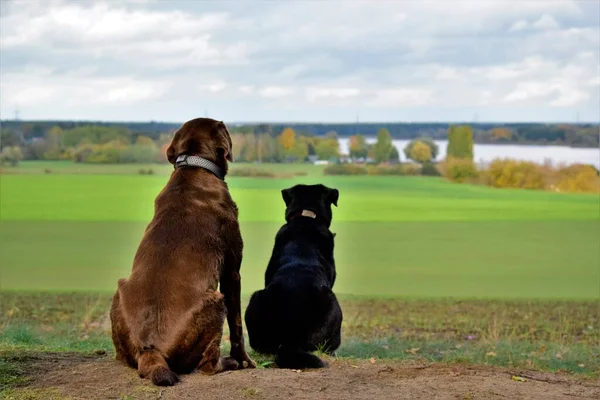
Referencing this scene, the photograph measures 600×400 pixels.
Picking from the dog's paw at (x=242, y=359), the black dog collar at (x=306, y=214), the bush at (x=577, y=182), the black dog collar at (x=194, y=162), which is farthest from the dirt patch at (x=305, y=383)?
the bush at (x=577, y=182)

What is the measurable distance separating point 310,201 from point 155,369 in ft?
11.9

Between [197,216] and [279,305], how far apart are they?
1.86 m

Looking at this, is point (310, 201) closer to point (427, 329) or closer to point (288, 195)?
point (288, 195)

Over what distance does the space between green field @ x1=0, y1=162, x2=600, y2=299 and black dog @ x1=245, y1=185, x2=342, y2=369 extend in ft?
27.8

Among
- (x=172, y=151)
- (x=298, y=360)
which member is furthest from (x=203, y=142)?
(x=298, y=360)

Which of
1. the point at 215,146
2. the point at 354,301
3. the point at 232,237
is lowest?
the point at 354,301

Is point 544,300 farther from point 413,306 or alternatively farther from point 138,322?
point 138,322

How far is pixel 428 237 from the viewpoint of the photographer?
94.7 ft

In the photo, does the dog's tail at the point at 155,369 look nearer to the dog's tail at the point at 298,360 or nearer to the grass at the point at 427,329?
the dog's tail at the point at 298,360

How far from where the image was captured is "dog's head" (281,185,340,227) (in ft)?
30.4

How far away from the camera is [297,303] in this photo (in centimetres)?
807

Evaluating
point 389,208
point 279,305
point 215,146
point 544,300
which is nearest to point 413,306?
point 544,300

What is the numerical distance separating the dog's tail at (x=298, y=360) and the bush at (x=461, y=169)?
30.4 meters

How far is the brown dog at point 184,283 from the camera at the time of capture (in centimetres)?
623
